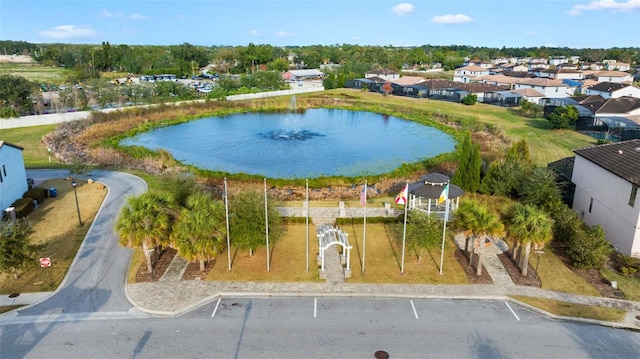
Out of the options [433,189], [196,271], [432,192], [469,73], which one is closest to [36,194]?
[196,271]

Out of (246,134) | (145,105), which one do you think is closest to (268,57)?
(145,105)

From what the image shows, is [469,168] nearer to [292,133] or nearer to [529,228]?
[529,228]

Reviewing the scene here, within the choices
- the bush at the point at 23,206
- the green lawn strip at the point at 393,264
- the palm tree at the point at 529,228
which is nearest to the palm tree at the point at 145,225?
the green lawn strip at the point at 393,264

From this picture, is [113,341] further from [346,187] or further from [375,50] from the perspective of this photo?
[375,50]

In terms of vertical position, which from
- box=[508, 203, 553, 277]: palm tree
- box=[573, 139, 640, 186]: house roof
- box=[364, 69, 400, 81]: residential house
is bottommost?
box=[508, 203, 553, 277]: palm tree

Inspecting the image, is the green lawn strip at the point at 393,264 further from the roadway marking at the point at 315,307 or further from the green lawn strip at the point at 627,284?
the green lawn strip at the point at 627,284

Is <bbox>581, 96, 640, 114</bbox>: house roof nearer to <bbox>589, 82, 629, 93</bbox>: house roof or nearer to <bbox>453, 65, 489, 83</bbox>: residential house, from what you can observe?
<bbox>589, 82, 629, 93</bbox>: house roof

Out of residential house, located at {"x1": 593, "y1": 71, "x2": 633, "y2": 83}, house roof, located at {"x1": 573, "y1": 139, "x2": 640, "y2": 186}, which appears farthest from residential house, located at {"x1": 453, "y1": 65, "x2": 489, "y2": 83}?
house roof, located at {"x1": 573, "y1": 139, "x2": 640, "y2": 186}
